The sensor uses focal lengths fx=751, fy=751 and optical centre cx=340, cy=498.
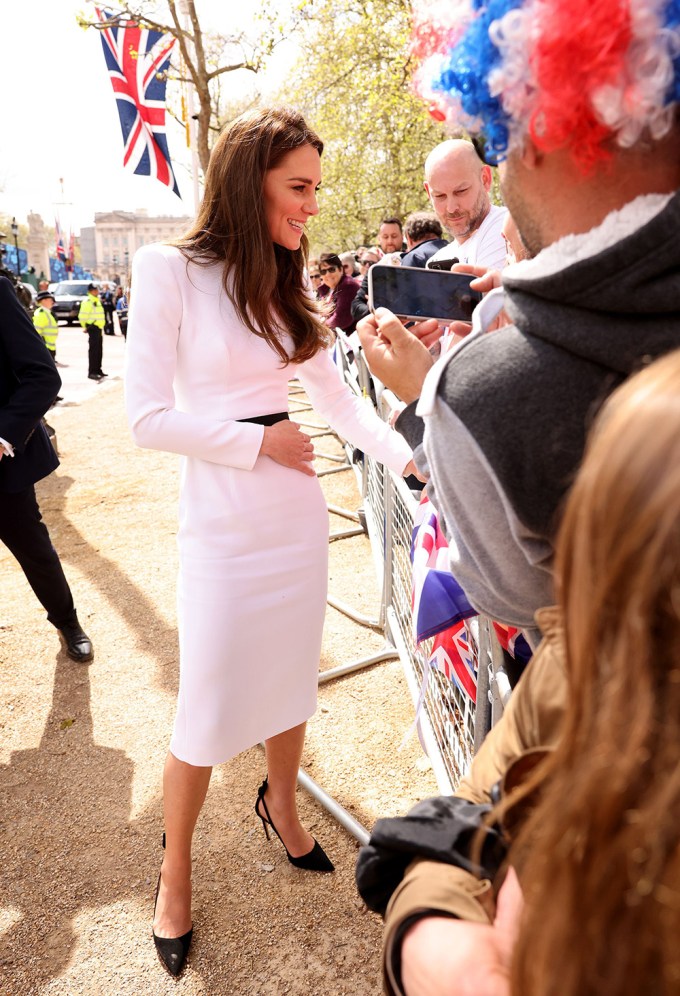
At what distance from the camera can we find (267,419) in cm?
218

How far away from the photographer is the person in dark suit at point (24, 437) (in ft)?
10.8

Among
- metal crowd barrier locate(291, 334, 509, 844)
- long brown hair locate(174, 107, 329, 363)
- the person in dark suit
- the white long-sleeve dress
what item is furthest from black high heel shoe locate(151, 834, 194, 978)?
the person in dark suit

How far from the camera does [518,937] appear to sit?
69cm

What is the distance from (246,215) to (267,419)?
0.57m

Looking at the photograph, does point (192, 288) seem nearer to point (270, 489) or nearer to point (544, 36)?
point (270, 489)

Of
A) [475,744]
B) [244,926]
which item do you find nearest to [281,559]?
[475,744]

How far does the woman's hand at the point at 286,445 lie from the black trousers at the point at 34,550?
1869 mm

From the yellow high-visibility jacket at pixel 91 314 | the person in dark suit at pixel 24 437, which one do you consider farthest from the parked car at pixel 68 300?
the person in dark suit at pixel 24 437

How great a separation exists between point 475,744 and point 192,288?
1431 mm

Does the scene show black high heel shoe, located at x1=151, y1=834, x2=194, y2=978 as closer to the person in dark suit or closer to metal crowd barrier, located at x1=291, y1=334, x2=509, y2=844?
metal crowd barrier, located at x1=291, y1=334, x2=509, y2=844

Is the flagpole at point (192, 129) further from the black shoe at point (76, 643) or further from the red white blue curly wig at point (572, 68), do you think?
the red white blue curly wig at point (572, 68)

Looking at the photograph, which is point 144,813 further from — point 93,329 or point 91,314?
point 91,314

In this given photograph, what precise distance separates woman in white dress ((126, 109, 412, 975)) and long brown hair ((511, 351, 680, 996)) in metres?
1.48

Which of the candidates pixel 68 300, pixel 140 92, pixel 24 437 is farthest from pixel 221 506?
pixel 68 300
